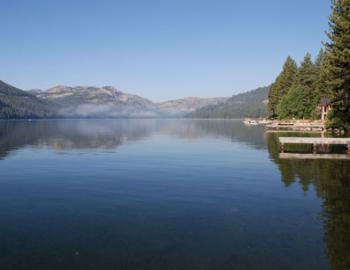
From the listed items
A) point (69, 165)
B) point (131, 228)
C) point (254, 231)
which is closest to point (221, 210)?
point (254, 231)

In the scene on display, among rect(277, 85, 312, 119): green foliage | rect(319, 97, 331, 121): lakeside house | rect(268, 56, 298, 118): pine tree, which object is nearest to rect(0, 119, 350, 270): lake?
rect(319, 97, 331, 121): lakeside house

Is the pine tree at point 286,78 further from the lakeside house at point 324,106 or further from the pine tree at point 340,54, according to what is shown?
the pine tree at point 340,54

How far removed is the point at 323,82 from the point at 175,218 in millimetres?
86811

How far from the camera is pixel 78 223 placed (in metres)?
14.4

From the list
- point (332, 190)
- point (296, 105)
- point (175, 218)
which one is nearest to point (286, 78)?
point (296, 105)

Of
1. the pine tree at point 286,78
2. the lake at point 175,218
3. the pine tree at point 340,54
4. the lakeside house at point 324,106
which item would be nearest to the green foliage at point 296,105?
the lakeside house at point 324,106

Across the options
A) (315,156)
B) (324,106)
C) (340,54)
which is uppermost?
(340,54)

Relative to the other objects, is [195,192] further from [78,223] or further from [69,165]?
[69,165]

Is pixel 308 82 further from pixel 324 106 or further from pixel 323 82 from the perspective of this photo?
pixel 323 82

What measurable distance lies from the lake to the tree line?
21.7 meters

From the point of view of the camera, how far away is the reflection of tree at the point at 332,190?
11.5 meters

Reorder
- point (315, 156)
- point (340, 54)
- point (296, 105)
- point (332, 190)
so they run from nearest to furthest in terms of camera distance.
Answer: point (332, 190) → point (315, 156) → point (340, 54) → point (296, 105)

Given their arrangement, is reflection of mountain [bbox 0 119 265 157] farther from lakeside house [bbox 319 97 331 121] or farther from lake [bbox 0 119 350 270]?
lake [bbox 0 119 350 270]

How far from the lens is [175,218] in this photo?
15094mm
